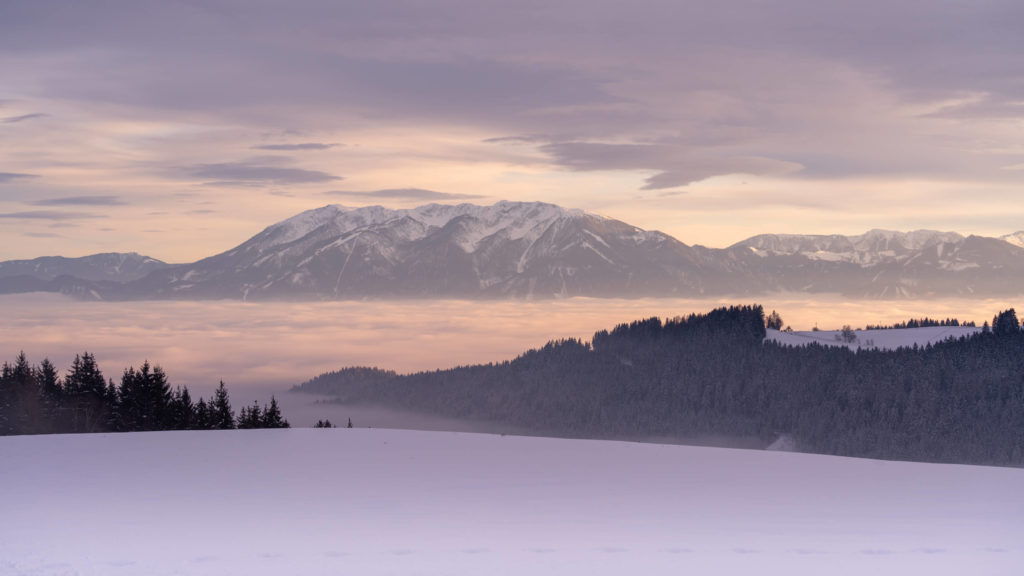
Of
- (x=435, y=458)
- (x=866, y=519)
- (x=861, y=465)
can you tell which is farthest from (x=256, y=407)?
(x=866, y=519)

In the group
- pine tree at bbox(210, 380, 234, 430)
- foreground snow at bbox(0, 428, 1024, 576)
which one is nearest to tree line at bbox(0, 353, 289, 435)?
pine tree at bbox(210, 380, 234, 430)

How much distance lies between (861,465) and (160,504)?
2213 cm

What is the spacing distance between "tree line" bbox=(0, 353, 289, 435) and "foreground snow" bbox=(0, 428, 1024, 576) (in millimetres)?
31460

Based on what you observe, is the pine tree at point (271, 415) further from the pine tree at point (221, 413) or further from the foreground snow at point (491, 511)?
the foreground snow at point (491, 511)

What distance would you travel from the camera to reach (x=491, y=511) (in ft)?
71.7

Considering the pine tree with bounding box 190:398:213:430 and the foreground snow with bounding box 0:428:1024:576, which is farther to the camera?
the pine tree with bounding box 190:398:213:430

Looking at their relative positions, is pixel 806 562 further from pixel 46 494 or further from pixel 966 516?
pixel 46 494

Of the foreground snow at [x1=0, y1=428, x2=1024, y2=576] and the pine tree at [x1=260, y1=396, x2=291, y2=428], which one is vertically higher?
the foreground snow at [x1=0, y1=428, x2=1024, y2=576]

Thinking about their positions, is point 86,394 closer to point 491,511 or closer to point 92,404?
point 92,404

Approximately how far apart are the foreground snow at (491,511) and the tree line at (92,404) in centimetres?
3146

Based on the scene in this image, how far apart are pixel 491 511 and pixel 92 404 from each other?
54559mm

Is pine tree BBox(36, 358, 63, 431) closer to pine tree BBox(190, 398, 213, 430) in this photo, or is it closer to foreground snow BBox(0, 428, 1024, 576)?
pine tree BBox(190, 398, 213, 430)

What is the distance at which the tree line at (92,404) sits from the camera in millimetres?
62656

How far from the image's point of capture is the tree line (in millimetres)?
62656
